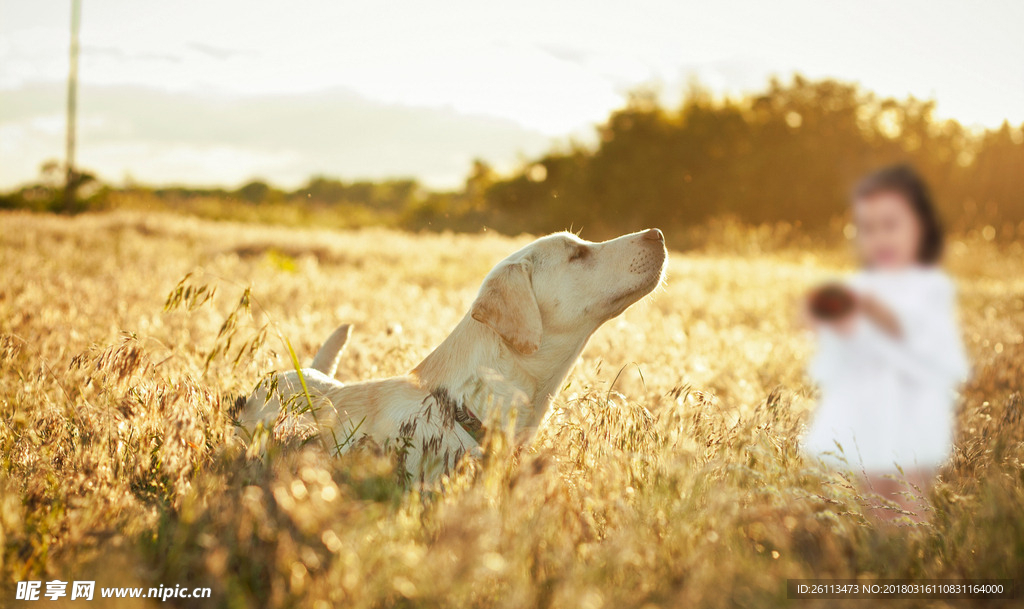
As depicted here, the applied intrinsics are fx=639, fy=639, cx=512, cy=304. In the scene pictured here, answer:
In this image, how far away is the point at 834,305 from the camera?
12.4 ft

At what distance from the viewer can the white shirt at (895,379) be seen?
338cm

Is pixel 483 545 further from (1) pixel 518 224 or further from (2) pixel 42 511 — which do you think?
(1) pixel 518 224

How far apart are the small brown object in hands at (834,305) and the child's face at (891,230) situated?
263 mm

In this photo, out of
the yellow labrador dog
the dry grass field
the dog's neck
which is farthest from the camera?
the dog's neck

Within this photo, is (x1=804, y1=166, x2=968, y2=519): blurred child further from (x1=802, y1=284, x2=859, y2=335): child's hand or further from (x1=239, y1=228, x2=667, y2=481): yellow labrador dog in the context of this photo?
(x1=239, y1=228, x2=667, y2=481): yellow labrador dog

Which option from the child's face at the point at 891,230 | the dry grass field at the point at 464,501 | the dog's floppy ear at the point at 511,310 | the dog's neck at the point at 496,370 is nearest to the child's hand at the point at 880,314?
the child's face at the point at 891,230

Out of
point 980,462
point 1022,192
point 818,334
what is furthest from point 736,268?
point 1022,192

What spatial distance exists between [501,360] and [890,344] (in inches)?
→ 89.2

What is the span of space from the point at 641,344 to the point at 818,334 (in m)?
1.51

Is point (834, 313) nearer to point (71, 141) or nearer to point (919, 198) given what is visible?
point (919, 198)

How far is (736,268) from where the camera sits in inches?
505

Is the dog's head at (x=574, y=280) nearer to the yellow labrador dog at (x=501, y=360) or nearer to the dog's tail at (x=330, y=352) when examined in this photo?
the yellow labrador dog at (x=501, y=360)

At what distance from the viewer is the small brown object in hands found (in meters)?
3.76

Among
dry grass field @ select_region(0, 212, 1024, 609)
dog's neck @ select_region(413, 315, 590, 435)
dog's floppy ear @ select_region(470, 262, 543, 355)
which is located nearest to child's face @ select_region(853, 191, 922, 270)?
dry grass field @ select_region(0, 212, 1024, 609)
